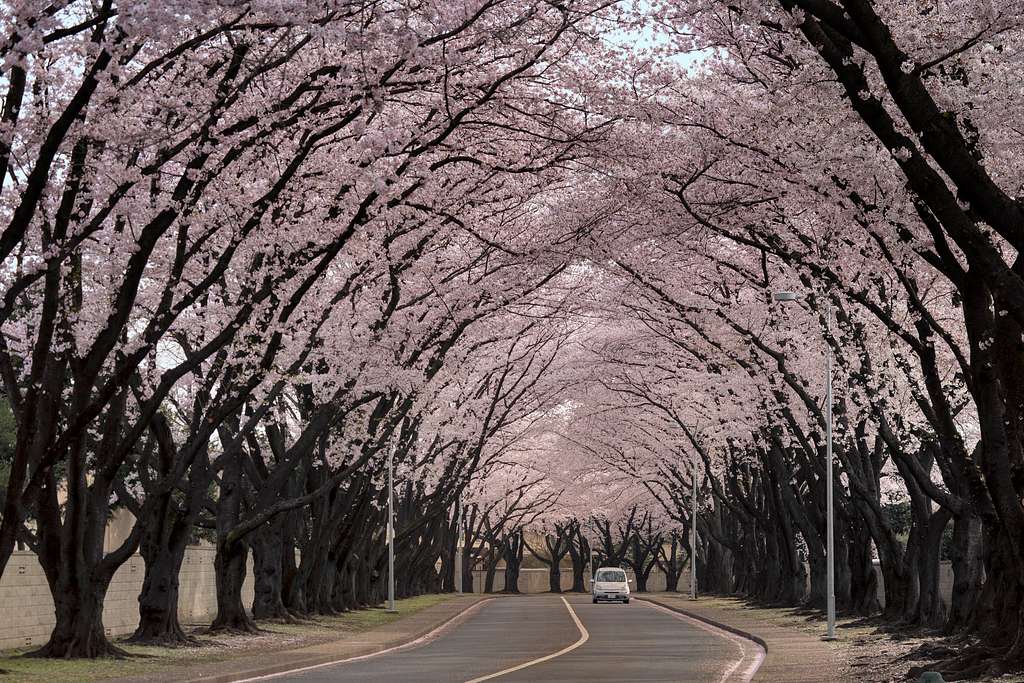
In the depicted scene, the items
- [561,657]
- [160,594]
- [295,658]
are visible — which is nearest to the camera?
[295,658]

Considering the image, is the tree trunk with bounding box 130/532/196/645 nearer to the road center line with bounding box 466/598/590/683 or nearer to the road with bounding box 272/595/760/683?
the road with bounding box 272/595/760/683

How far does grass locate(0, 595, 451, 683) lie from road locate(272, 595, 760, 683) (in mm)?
2308

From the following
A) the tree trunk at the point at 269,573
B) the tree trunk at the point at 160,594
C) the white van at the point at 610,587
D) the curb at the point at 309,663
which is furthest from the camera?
the white van at the point at 610,587

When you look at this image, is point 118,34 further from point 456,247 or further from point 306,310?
point 456,247

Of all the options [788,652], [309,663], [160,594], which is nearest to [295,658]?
[309,663]

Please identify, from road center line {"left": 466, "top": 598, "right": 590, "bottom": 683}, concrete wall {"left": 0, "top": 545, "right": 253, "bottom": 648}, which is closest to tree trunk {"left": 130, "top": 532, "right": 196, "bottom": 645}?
concrete wall {"left": 0, "top": 545, "right": 253, "bottom": 648}

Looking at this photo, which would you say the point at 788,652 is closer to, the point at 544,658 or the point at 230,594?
the point at 544,658

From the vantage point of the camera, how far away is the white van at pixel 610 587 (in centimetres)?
6912

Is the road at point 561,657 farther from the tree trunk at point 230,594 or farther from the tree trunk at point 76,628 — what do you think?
the tree trunk at point 230,594

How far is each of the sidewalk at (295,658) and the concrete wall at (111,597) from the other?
526 cm

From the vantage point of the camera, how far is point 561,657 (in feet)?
84.9

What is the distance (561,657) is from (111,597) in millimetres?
13768

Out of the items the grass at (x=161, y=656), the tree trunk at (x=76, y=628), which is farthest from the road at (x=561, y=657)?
the tree trunk at (x=76, y=628)

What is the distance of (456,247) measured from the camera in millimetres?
36812
